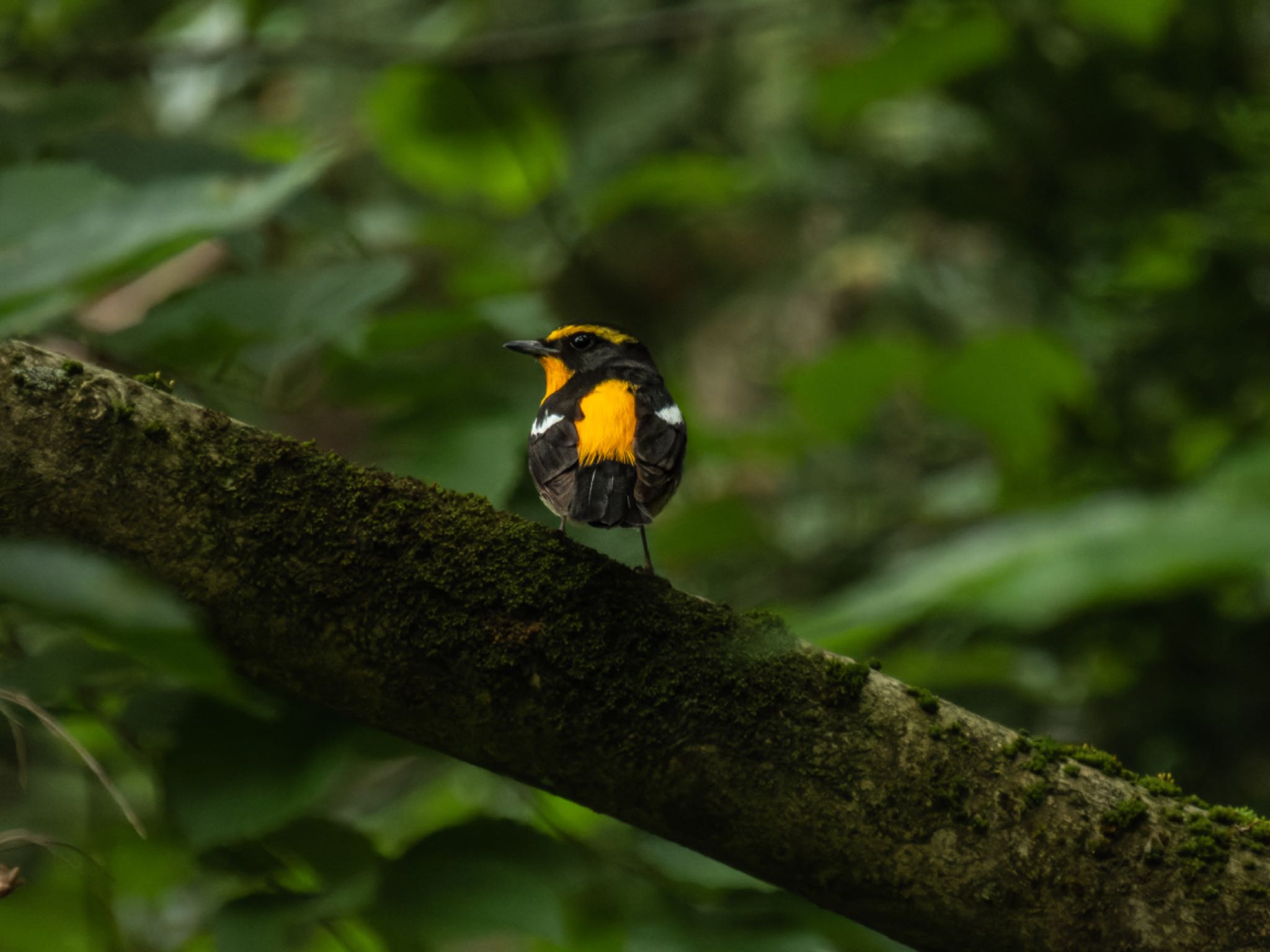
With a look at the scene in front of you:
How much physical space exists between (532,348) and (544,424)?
0.48 m

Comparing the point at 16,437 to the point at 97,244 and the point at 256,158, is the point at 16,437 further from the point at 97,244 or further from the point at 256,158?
the point at 256,158

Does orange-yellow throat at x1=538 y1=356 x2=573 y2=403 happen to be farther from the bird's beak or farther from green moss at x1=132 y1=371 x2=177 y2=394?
green moss at x1=132 y1=371 x2=177 y2=394

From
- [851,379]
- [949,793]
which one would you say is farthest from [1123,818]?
[851,379]

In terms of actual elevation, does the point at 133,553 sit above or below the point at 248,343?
below

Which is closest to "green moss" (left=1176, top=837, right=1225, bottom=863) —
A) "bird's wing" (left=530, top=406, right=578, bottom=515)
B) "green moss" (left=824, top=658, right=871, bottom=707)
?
"green moss" (left=824, top=658, right=871, bottom=707)

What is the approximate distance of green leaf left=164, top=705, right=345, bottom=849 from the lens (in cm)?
151

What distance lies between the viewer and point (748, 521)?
14.4 feet

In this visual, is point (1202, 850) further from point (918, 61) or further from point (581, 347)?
point (918, 61)

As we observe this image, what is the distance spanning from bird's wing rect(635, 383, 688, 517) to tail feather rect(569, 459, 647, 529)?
37 mm

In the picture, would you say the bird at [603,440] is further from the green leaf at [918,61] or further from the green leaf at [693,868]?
the green leaf at [918,61]

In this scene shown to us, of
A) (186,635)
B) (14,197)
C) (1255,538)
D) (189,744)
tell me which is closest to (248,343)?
(14,197)

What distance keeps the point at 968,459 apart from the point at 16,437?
5972 mm

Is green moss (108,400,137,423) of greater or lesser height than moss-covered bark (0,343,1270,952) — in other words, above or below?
above

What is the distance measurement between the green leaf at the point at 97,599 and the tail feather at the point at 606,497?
1.03m
